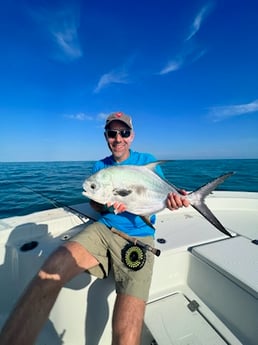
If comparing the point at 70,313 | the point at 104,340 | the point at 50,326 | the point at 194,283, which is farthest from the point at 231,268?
the point at 50,326

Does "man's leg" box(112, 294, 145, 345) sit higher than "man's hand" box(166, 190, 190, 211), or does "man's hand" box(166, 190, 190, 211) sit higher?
"man's hand" box(166, 190, 190, 211)

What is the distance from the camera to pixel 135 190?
187 centimetres

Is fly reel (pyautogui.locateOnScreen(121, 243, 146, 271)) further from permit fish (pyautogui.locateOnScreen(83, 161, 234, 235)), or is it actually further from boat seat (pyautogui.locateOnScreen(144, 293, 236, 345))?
boat seat (pyautogui.locateOnScreen(144, 293, 236, 345))

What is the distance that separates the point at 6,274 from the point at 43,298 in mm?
894

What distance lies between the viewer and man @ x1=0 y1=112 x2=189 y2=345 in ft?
4.56

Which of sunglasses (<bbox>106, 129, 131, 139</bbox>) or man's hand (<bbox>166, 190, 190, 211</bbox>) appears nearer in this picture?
man's hand (<bbox>166, 190, 190, 211</bbox>)

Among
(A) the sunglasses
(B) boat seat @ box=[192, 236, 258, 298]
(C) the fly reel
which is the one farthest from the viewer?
(A) the sunglasses

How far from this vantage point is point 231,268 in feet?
5.66

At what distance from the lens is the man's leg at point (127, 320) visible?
1.40 m

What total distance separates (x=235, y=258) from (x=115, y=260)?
1.10 metres

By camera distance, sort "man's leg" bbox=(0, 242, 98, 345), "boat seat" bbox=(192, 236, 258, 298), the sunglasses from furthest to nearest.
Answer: the sunglasses → "boat seat" bbox=(192, 236, 258, 298) → "man's leg" bbox=(0, 242, 98, 345)

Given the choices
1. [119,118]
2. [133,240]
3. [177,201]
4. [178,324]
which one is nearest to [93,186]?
[133,240]

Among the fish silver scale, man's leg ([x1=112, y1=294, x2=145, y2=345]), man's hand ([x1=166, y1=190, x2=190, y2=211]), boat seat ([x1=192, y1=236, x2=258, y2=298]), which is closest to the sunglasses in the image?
the fish silver scale

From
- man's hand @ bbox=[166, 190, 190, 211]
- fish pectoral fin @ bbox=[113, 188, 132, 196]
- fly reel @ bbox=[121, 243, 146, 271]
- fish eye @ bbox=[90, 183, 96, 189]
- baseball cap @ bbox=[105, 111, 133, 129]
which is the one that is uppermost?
baseball cap @ bbox=[105, 111, 133, 129]
